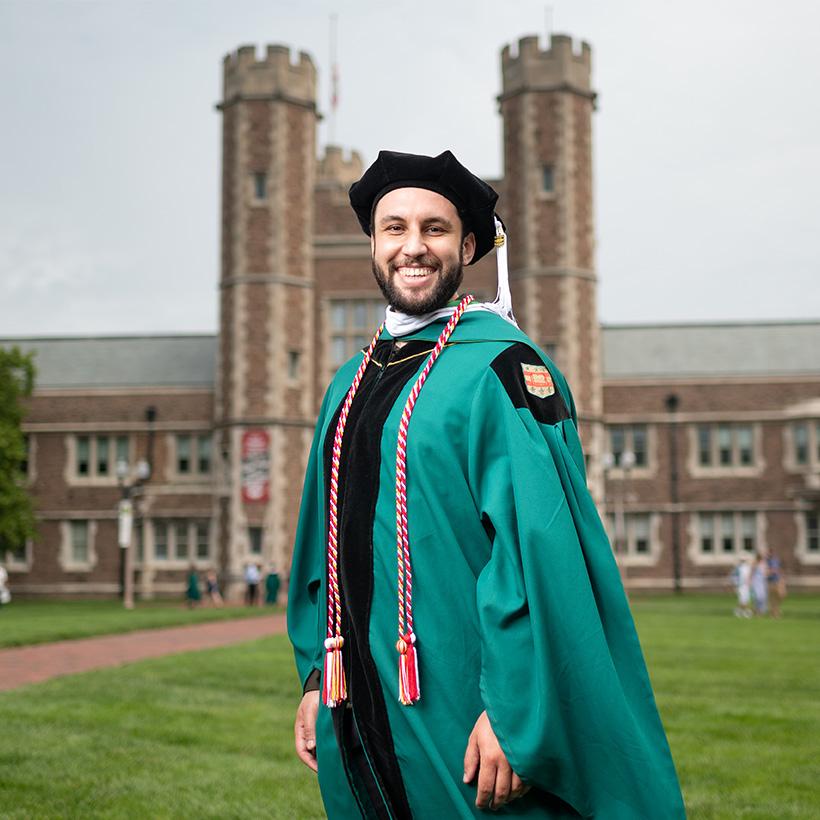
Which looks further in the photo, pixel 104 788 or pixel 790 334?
pixel 790 334

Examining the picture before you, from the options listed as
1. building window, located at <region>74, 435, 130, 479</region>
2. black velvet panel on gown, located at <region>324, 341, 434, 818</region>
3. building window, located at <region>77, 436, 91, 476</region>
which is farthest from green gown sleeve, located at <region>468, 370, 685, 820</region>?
building window, located at <region>77, 436, 91, 476</region>

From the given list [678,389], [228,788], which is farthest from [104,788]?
[678,389]

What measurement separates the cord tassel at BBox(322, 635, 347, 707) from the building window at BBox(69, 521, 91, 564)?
105ft

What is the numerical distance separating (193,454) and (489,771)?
1249 inches

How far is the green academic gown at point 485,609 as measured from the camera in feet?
7.13

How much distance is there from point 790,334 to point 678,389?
18.6 ft

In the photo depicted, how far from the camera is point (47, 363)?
37.0m

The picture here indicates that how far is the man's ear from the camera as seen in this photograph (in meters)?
2.74

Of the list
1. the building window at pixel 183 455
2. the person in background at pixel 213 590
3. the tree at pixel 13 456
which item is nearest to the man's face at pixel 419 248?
the person in background at pixel 213 590

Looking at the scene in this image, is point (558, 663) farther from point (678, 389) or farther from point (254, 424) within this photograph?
point (678, 389)

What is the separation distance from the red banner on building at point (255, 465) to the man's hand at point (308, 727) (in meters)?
27.4

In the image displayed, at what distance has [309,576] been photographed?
2.89 meters

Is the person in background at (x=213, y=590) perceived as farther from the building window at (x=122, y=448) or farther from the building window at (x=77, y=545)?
the building window at (x=122, y=448)

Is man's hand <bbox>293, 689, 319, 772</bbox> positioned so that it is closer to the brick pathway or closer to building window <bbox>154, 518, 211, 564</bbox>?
the brick pathway
